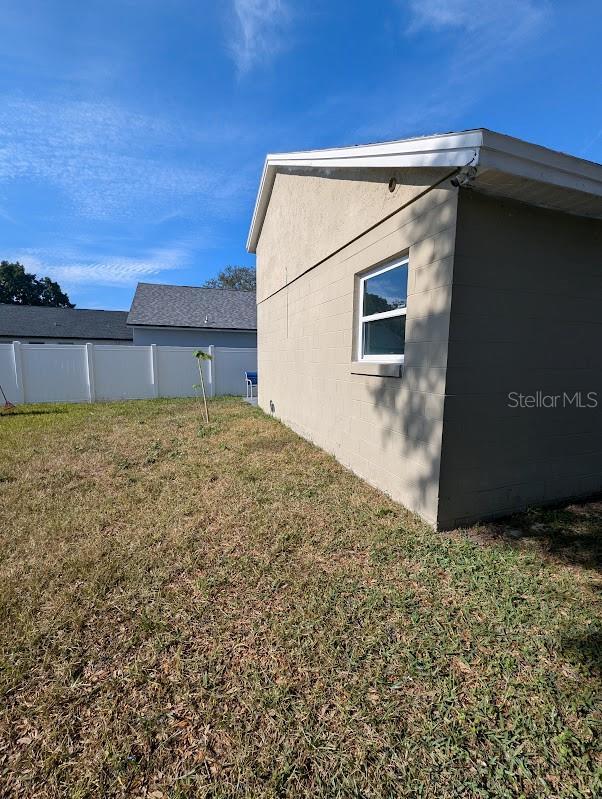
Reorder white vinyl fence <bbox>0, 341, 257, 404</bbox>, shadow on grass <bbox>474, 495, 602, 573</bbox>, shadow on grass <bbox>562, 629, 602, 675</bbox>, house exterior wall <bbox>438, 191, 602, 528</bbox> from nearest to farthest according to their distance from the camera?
1. shadow on grass <bbox>562, 629, 602, 675</bbox>
2. shadow on grass <bbox>474, 495, 602, 573</bbox>
3. house exterior wall <bbox>438, 191, 602, 528</bbox>
4. white vinyl fence <bbox>0, 341, 257, 404</bbox>

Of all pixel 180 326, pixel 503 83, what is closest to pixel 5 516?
pixel 503 83

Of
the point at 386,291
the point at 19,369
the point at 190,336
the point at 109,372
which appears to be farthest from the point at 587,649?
the point at 190,336

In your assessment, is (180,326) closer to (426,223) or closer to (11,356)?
(11,356)

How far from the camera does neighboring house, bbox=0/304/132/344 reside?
21359mm

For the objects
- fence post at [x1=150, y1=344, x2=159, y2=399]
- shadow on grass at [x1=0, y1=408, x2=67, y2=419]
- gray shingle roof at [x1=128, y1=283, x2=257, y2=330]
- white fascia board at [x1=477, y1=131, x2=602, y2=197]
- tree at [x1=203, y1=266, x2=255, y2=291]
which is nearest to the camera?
white fascia board at [x1=477, y1=131, x2=602, y2=197]

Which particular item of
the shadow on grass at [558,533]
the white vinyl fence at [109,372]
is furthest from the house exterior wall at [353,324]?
the white vinyl fence at [109,372]

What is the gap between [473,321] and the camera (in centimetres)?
308

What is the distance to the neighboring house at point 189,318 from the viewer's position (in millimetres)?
17547

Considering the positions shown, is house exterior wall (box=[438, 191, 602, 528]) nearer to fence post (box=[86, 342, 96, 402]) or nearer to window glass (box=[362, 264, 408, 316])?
window glass (box=[362, 264, 408, 316])

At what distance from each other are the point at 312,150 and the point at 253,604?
587 centimetres

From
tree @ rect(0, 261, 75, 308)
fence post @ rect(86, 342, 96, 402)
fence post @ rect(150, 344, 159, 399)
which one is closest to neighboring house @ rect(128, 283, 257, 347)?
fence post @ rect(150, 344, 159, 399)

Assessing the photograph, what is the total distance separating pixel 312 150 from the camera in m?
5.19

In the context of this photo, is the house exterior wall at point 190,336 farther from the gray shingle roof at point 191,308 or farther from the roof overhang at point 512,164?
the roof overhang at point 512,164

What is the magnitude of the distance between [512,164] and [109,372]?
44.7ft
